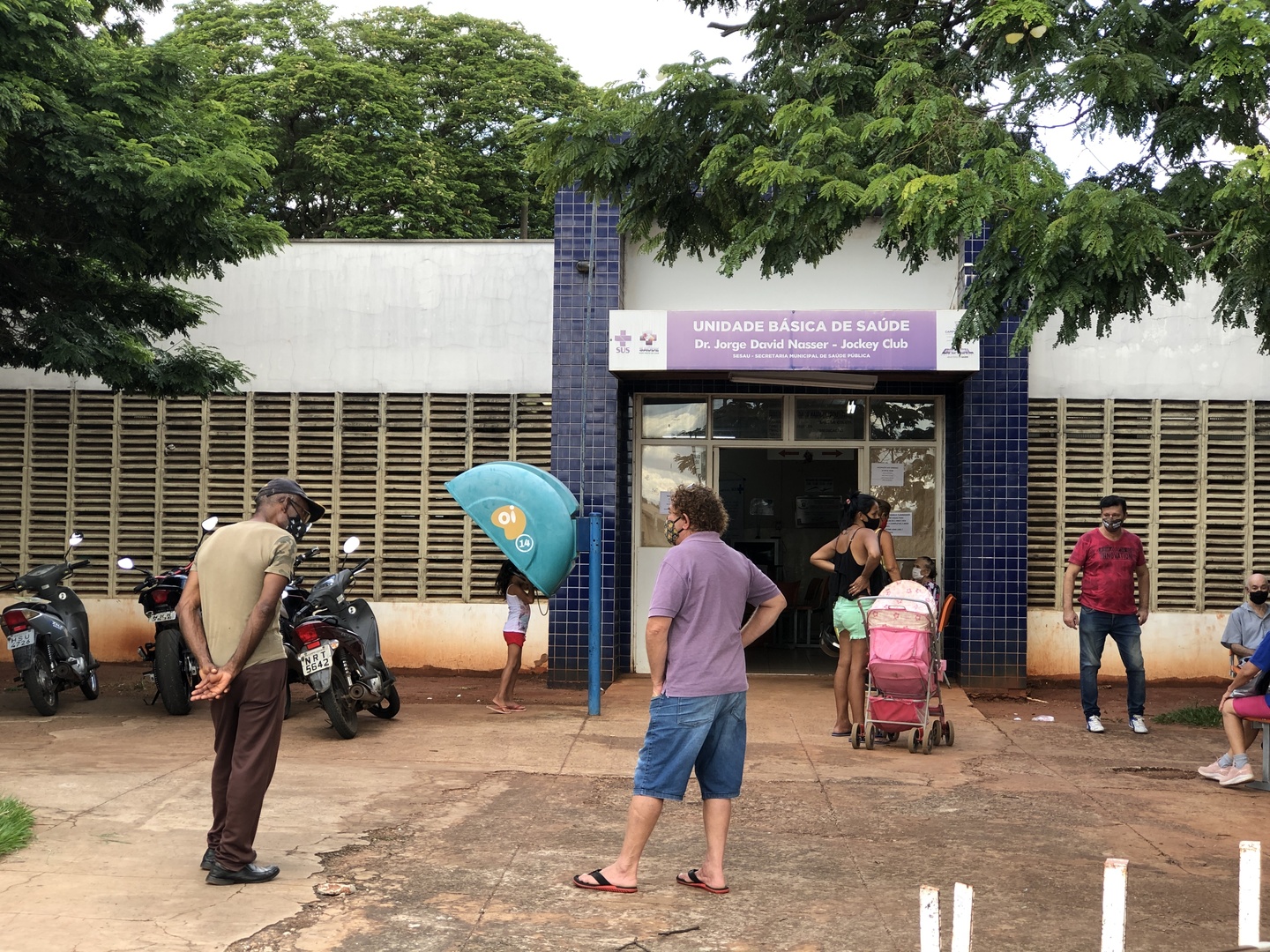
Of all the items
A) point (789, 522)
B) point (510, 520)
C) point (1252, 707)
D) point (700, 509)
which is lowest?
point (1252, 707)

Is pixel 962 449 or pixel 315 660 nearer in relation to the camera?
Result: pixel 315 660

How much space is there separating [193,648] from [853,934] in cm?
290

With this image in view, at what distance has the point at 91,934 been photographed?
473 cm

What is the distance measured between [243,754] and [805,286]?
8090 mm

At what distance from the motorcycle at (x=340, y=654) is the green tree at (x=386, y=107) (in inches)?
702

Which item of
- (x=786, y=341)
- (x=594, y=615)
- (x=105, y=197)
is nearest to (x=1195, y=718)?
(x=786, y=341)

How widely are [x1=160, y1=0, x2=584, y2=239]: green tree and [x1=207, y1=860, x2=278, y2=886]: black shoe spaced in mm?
21784

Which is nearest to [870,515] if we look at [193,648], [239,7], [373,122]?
[193,648]

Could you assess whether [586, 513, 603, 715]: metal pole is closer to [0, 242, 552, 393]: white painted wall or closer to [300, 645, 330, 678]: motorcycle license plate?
[300, 645, 330, 678]: motorcycle license plate

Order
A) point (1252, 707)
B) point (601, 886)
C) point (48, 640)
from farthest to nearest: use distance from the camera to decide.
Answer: point (48, 640) → point (1252, 707) → point (601, 886)

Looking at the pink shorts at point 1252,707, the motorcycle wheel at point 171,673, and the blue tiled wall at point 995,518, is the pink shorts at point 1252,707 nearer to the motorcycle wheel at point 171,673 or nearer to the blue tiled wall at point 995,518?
the blue tiled wall at point 995,518

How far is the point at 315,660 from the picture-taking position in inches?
336

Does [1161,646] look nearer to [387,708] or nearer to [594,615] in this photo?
[594,615]

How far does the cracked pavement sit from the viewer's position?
498cm
